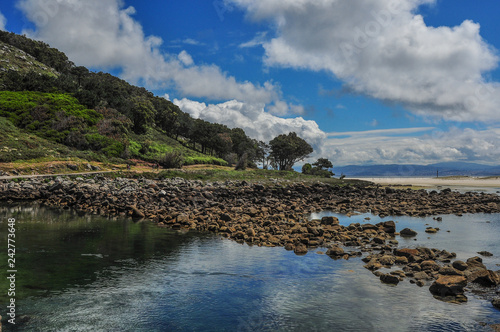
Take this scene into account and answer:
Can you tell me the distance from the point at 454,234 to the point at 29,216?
29.1 m

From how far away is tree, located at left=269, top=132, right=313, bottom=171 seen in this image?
94.0m

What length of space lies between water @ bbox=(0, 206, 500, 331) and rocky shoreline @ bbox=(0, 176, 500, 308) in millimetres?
984

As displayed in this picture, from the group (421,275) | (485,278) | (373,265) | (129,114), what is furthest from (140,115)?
(485,278)

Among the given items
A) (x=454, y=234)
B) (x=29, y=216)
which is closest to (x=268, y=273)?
(x=454, y=234)

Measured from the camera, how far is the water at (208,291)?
9.45m

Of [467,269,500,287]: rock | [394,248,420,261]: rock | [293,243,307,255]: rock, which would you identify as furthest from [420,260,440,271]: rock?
[293,243,307,255]: rock

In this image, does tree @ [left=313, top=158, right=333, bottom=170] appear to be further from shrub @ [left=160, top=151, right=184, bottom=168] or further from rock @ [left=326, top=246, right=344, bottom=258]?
rock @ [left=326, top=246, right=344, bottom=258]

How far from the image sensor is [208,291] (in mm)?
11789

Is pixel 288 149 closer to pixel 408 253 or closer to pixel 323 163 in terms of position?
pixel 323 163

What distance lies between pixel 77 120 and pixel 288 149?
2051 inches

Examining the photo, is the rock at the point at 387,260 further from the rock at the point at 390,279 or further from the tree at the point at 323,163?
the tree at the point at 323,163

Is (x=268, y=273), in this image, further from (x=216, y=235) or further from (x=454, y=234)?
(x=454, y=234)

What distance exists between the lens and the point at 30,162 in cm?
4253

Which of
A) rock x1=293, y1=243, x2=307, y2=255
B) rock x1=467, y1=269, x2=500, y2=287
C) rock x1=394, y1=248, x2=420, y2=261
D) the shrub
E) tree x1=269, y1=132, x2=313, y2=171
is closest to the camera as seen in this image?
rock x1=467, y1=269, x2=500, y2=287
